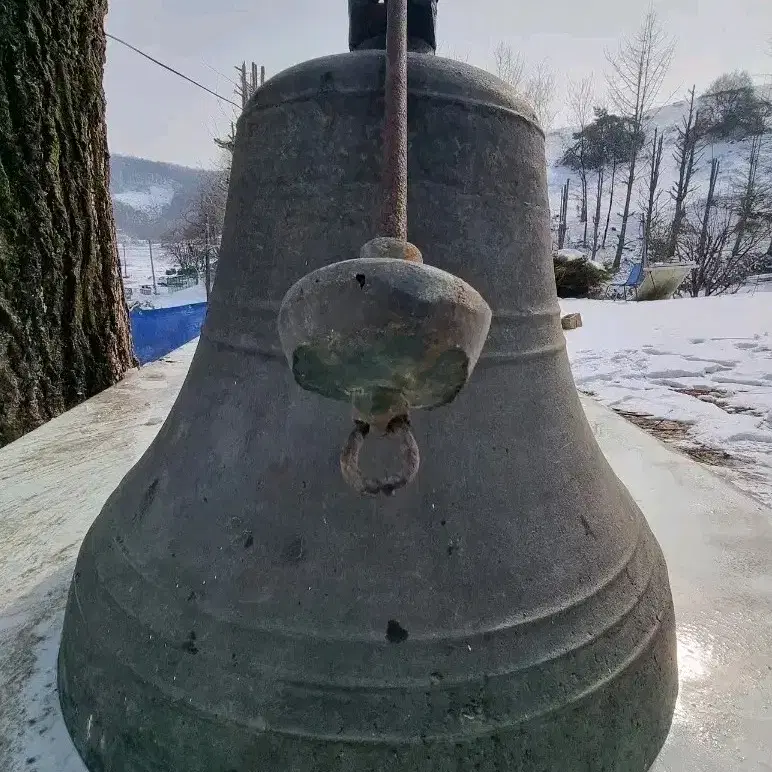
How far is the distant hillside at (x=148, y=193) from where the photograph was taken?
5650 cm

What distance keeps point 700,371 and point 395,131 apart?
3.79 metres

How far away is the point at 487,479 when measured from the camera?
0.85 m

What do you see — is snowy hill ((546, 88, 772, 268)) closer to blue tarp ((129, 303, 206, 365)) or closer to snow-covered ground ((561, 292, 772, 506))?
snow-covered ground ((561, 292, 772, 506))

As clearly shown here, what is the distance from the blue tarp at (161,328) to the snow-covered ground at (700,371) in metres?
3.45

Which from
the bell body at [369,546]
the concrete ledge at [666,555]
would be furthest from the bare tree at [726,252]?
the bell body at [369,546]

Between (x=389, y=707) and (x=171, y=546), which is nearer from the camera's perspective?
(x=389, y=707)

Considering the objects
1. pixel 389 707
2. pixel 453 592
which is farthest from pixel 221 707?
pixel 453 592

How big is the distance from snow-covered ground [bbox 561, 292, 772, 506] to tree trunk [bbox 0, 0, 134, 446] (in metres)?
2.60

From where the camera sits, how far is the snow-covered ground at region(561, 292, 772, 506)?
2.71 m

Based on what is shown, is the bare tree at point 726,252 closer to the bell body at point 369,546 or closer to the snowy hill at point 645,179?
the snowy hill at point 645,179

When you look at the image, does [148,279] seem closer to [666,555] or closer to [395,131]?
[666,555]

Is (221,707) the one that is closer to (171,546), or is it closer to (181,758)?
(181,758)

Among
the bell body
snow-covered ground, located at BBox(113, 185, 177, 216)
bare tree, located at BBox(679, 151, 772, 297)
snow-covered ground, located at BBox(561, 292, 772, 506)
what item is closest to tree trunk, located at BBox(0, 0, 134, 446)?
the bell body

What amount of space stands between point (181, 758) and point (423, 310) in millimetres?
674
